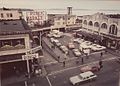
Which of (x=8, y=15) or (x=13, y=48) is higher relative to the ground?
(x=8, y=15)

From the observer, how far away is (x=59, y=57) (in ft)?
109

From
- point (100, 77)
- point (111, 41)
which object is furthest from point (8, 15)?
point (111, 41)

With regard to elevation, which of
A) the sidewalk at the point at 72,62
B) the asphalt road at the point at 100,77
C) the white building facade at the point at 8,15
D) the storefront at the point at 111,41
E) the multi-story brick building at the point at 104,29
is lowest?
the asphalt road at the point at 100,77

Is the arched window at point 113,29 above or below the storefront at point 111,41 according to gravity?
above

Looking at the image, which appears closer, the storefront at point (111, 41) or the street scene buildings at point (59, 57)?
the street scene buildings at point (59, 57)

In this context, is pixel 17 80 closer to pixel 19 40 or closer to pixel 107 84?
pixel 19 40

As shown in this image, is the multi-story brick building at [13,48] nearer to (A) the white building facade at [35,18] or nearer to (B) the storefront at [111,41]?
(B) the storefront at [111,41]

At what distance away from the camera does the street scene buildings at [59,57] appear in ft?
77.2

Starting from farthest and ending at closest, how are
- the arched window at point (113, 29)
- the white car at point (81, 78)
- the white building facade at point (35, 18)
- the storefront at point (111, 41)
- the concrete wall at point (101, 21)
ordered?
the white building facade at point (35, 18) → the arched window at point (113, 29) → the concrete wall at point (101, 21) → the storefront at point (111, 41) → the white car at point (81, 78)

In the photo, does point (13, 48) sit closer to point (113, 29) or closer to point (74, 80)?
point (74, 80)

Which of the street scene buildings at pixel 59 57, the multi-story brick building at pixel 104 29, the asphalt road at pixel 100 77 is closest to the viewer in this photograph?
the asphalt road at pixel 100 77

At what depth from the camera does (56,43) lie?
4225 cm

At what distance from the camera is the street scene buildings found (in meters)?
23.5

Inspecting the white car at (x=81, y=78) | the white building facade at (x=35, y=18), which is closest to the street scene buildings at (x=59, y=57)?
the white car at (x=81, y=78)
